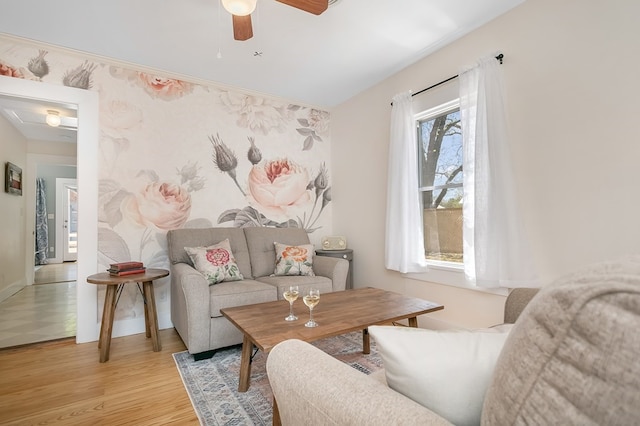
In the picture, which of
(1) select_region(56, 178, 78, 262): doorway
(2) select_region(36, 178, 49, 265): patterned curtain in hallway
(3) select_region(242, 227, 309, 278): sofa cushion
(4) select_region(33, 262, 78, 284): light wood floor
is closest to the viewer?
(3) select_region(242, 227, 309, 278): sofa cushion

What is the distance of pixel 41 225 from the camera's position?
711cm

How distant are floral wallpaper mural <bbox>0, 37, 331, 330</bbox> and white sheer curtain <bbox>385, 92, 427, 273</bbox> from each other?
1308 millimetres

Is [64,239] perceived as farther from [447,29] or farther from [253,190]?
[447,29]

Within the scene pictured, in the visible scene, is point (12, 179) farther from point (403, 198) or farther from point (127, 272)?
point (403, 198)

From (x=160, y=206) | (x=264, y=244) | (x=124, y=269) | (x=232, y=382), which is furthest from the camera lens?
(x=264, y=244)

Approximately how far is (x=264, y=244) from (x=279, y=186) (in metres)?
0.87

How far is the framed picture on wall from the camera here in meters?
4.00

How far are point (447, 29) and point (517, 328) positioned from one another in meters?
2.74

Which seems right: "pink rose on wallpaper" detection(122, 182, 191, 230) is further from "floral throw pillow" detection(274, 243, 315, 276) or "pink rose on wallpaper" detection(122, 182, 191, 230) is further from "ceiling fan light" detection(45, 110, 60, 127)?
"ceiling fan light" detection(45, 110, 60, 127)

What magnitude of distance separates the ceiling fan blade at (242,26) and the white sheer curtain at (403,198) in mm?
1633

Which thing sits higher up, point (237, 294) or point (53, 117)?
point (53, 117)

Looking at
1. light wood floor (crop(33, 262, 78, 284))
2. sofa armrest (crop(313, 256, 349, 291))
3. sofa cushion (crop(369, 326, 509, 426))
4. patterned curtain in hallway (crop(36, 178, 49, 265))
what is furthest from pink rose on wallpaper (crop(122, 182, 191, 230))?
patterned curtain in hallway (crop(36, 178, 49, 265))

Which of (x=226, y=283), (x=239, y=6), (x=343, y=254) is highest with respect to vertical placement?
(x=239, y=6)

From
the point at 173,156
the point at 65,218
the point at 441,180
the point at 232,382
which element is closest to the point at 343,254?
the point at 441,180
